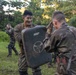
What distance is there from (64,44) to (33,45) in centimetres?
151

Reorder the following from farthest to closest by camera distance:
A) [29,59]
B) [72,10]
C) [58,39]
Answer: [72,10]
[29,59]
[58,39]

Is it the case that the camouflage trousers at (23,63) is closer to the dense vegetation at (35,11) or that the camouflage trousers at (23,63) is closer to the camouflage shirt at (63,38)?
the camouflage shirt at (63,38)

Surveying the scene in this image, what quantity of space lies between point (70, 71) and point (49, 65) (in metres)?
6.16

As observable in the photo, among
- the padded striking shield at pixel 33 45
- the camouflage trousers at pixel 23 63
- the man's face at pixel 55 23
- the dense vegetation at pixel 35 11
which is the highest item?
the man's face at pixel 55 23

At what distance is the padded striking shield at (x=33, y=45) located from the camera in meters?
6.07

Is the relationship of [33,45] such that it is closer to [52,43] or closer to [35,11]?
[52,43]

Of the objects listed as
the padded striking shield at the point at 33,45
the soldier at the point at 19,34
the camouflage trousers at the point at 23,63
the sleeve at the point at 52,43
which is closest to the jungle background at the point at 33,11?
the soldier at the point at 19,34

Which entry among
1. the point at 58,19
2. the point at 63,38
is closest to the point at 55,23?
the point at 58,19

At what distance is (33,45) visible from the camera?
6.12m

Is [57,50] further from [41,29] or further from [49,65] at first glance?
[49,65]

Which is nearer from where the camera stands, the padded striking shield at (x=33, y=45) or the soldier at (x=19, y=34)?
the padded striking shield at (x=33, y=45)

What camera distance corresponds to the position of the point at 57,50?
4.87 meters

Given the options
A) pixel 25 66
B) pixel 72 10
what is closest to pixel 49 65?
pixel 25 66

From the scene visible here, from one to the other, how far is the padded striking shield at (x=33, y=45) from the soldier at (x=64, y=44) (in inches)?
50.8
